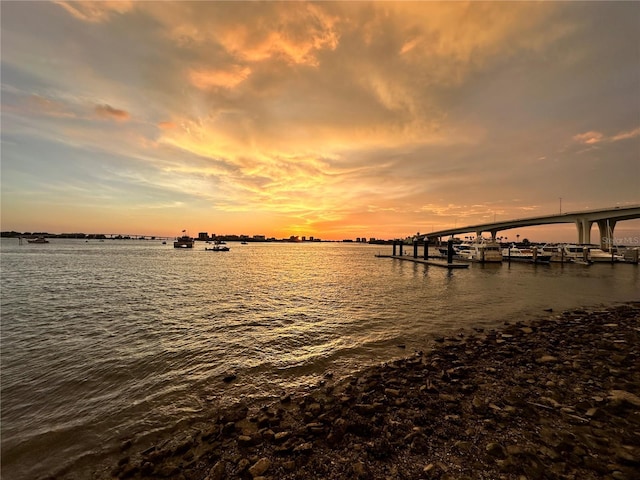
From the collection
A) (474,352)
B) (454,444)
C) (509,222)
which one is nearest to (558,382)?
(474,352)

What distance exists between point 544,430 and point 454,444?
168 cm

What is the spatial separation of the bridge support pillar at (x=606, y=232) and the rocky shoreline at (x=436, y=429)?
3147 inches

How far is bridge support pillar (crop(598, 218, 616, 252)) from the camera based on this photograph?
206 ft

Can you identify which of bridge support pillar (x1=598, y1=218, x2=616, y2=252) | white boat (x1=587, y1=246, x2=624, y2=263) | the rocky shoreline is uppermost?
bridge support pillar (x1=598, y1=218, x2=616, y2=252)

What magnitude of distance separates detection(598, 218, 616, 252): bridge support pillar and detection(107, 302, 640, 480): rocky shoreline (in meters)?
79.9

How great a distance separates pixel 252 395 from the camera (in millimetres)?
6625

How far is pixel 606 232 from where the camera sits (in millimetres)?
65688

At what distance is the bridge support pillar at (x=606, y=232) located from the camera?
206 ft

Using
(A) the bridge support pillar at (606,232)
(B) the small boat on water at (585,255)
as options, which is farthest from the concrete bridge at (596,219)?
(B) the small boat on water at (585,255)

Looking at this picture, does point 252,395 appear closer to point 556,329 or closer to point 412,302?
point 556,329

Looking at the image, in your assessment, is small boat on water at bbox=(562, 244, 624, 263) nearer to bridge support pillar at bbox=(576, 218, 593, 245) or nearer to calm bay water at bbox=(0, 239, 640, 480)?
bridge support pillar at bbox=(576, 218, 593, 245)

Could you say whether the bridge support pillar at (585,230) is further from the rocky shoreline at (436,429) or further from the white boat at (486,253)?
the rocky shoreline at (436,429)

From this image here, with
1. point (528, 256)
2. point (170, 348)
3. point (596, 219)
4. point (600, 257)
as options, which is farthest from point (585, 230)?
point (170, 348)

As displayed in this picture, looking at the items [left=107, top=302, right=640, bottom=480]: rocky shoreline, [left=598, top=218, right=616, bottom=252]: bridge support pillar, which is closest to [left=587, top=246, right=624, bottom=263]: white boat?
[left=598, top=218, right=616, bottom=252]: bridge support pillar
